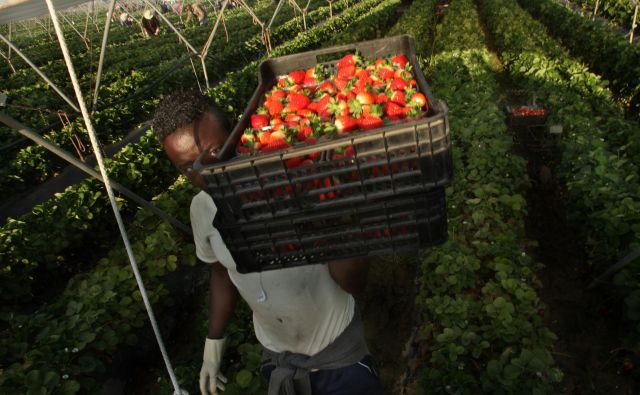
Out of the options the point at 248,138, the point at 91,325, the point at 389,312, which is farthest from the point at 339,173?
the point at 91,325

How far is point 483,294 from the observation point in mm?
3303

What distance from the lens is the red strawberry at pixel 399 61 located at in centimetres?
212

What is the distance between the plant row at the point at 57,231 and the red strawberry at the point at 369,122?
5652 millimetres

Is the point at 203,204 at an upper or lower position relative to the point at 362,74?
lower

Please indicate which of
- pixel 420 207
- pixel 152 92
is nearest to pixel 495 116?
pixel 420 207

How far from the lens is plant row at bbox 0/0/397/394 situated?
2910mm

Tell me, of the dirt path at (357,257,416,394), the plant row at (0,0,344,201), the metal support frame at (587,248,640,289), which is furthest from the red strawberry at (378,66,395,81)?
the plant row at (0,0,344,201)

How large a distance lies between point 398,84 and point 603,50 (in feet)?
35.2

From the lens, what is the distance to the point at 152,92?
14.0 meters

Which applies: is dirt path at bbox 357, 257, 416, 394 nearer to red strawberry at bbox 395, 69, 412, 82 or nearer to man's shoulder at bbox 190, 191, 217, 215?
man's shoulder at bbox 190, 191, 217, 215

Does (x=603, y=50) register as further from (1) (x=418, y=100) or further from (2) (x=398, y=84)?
(1) (x=418, y=100)

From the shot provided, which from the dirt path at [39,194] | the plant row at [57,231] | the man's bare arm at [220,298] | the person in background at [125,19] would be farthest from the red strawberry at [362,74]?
the person in background at [125,19]

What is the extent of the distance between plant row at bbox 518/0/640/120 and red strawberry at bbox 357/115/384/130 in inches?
315

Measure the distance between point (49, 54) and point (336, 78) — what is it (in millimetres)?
32371
